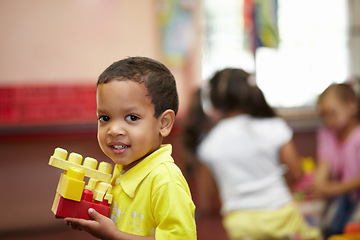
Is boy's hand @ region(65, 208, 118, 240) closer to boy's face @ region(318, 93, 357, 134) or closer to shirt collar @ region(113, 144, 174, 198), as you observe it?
shirt collar @ region(113, 144, 174, 198)

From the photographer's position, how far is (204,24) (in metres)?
3.86

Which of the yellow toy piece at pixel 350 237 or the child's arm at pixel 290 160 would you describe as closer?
the yellow toy piece at pixel 350 237

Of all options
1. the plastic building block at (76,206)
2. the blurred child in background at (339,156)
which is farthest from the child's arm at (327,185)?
the plastic building block at (76,206)

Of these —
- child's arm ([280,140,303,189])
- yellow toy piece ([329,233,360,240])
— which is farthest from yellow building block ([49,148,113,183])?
child's arm ([280,140,303,189])

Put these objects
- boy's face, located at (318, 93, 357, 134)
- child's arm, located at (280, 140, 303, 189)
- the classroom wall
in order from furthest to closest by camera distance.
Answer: the classroom wall, boy's face, located at (318, 93, 357, 134), child's arm, located at (280, 140, 303, 189)

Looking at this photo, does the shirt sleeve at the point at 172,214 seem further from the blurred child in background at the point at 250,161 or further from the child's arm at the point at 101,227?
the blurred child in background at the point at 250,161

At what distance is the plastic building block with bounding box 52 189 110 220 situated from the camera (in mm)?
620

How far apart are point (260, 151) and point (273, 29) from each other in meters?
2.55

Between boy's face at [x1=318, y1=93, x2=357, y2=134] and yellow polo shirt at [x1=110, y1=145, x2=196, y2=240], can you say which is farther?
boy's face at [x1=318, y1=93, x2=357, y2=134]

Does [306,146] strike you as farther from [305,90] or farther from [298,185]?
[298,185]

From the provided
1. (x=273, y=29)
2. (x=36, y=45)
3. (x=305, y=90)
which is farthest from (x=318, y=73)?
(x=36, y=45)

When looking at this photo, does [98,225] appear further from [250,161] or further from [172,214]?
[250,161]

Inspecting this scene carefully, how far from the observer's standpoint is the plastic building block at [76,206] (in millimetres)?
620

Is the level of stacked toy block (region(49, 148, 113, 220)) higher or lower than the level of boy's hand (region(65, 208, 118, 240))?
higher
